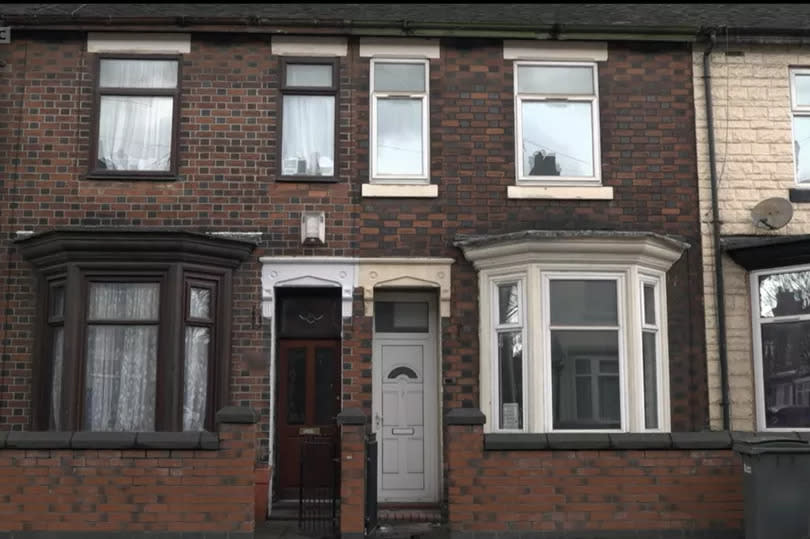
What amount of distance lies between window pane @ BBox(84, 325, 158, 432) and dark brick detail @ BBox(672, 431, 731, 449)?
224 inches

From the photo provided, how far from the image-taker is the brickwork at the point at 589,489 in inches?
343

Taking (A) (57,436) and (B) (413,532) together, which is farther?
(B) (413,532)

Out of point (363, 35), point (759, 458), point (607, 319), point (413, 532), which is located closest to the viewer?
point (759, 458)

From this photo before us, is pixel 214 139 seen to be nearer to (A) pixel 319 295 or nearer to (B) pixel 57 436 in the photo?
(A) pixel 319 295

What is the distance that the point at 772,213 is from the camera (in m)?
11.3

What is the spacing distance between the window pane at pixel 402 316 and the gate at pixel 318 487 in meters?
1.64

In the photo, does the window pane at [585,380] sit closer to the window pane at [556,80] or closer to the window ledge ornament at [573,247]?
the window ledge ornament at [573,247]

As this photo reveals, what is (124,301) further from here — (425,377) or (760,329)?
(760,329)

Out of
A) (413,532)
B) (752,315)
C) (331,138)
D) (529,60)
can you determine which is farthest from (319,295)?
(752,315)

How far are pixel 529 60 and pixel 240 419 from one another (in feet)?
19.7

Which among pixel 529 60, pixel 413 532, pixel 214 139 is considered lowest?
pixel 413 532

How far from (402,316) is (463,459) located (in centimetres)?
332

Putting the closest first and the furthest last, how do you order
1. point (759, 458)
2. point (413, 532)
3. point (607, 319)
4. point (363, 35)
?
point (759, 458)
point (413, 532)
point (607, 319)
point (363, 35)

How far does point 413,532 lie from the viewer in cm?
998
